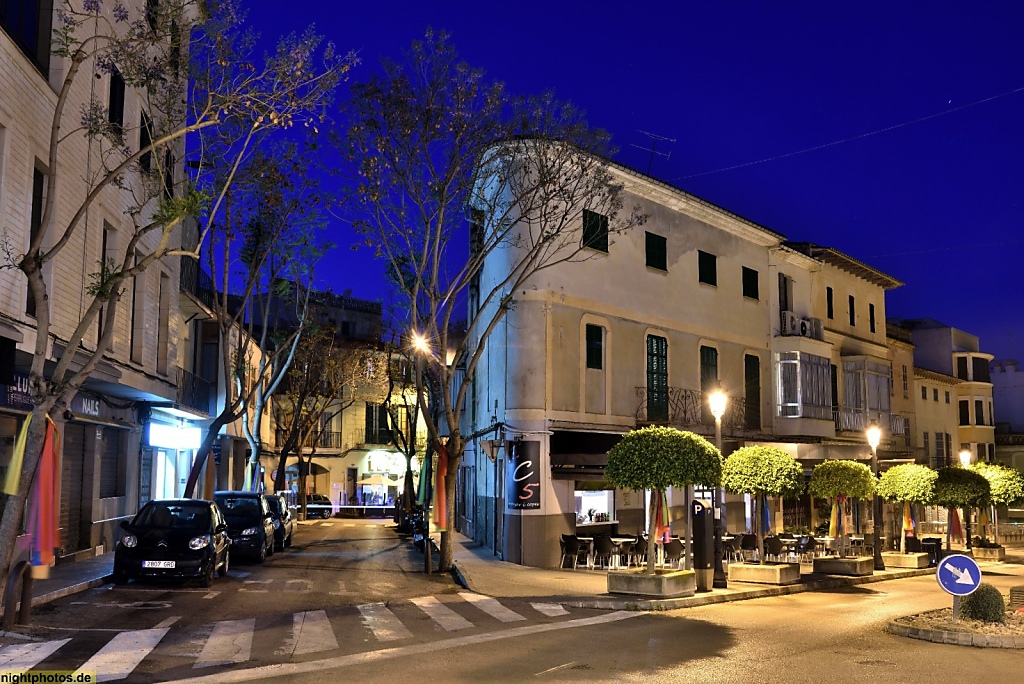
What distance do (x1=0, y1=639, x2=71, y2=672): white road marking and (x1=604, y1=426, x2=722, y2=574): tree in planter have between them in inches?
396

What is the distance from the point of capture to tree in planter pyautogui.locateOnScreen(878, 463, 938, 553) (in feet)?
91.0

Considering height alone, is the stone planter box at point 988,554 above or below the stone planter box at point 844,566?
below

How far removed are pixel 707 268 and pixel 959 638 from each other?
18.7 metres

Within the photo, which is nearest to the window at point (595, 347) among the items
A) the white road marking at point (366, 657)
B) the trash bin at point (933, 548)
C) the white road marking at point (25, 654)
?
the trash bin at point (933, 548)

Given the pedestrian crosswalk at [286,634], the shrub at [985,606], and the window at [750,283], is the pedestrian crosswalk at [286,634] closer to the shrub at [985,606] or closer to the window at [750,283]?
the shrub at [985,606]

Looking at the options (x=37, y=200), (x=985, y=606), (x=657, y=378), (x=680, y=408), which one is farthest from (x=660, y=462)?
(x=37, y=200)

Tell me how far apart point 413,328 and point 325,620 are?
8406mm

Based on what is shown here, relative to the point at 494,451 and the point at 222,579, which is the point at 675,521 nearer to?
the point at 494,451

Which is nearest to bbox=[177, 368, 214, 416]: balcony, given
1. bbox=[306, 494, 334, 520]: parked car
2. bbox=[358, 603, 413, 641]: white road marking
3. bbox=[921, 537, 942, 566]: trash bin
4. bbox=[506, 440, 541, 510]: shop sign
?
bbox=[506, 440, 541, 510]: shop sign

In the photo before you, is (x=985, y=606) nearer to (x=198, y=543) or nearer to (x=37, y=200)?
(x=198, y=543)

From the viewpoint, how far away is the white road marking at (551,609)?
51.8 ft

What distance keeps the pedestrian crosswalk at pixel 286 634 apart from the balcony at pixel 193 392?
13971mm

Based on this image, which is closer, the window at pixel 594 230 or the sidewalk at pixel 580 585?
the sidewalk at pixel 580 585

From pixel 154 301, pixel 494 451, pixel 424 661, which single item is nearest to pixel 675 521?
pixel 494 451
